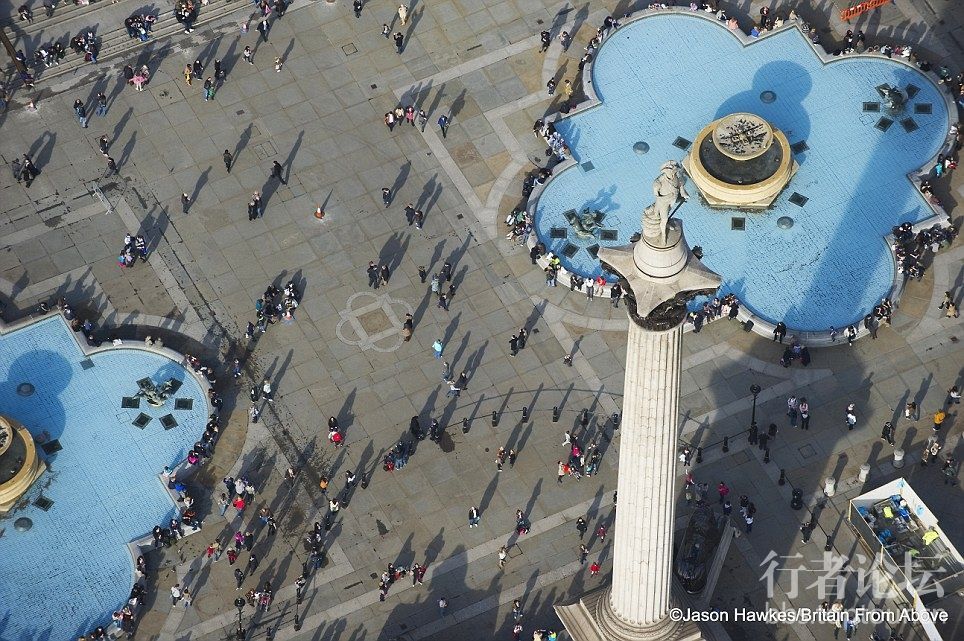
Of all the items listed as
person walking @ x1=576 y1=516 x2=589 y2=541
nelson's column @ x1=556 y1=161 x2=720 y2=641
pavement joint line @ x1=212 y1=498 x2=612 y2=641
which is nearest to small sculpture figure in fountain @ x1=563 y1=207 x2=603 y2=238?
pavement joint line @ x1=212 y1=498 x2=612 y2=641

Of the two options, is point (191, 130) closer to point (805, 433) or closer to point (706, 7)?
point (706, 7)

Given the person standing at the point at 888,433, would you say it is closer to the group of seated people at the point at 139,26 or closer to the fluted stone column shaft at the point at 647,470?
the fluted stone column shaft at the point at 647,470

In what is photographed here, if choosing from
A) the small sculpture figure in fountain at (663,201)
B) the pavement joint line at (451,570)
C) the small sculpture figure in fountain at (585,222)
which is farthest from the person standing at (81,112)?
the small sculpture figure in fountain at (663,201)

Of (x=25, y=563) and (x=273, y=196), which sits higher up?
(x=273, y=196)

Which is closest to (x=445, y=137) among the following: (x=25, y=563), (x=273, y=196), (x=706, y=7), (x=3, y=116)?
(x=273, y=196)

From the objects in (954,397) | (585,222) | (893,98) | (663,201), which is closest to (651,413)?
(663,201)

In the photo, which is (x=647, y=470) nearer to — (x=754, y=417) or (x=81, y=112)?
(x=754, y=417)
